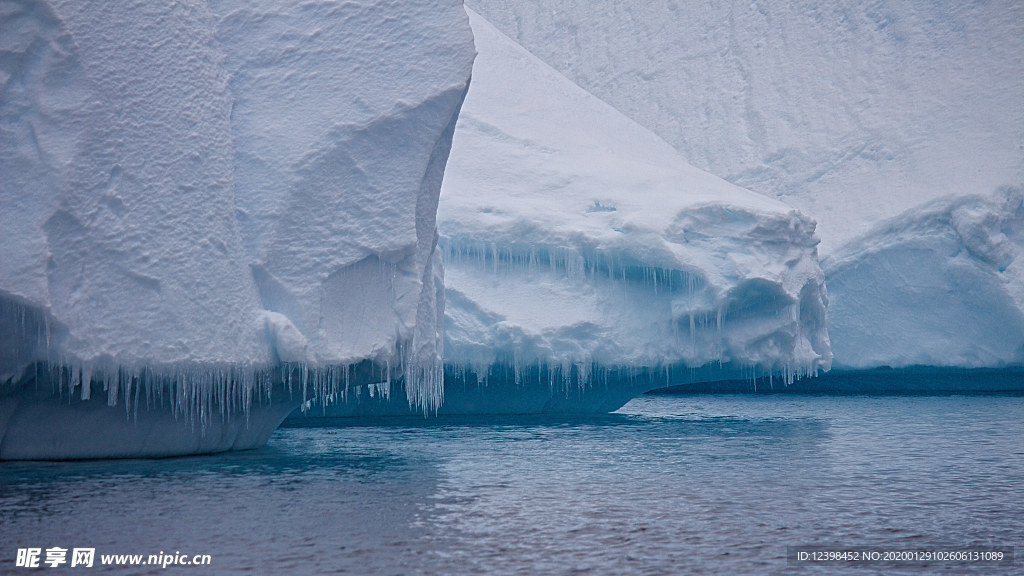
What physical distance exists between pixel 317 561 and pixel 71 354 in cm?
337

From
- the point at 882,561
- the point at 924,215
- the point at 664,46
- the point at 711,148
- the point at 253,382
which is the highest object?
the point at 664,46

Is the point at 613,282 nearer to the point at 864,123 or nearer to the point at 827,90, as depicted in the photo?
the point at 864,123

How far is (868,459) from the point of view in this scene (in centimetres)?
904

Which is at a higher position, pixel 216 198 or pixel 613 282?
pixel 613 282

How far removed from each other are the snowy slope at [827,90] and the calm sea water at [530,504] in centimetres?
1172

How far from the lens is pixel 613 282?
1415 cm

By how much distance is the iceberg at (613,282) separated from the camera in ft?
44.4

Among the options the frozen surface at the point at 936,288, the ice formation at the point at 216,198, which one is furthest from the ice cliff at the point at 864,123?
the ice formation at the point at 216,198

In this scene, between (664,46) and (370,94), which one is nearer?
(370,94)

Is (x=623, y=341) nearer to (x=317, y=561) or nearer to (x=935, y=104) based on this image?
(x=317, y=561)

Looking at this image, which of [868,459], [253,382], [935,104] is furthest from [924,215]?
[253,382]

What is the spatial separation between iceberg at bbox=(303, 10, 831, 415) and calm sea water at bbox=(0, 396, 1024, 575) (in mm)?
2817

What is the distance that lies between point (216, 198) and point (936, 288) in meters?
15.0

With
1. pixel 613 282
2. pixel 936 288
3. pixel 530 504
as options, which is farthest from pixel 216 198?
pixel 936 288
